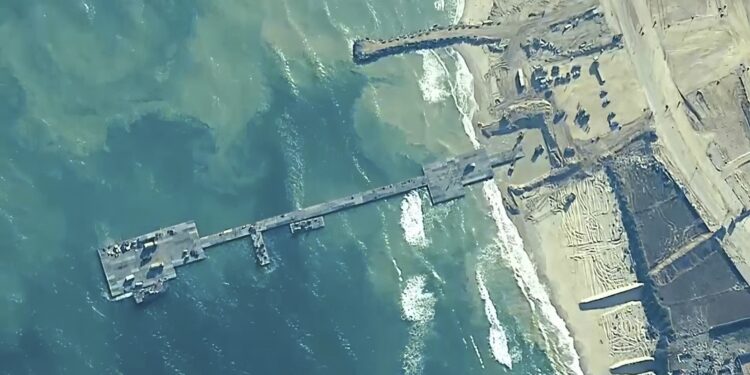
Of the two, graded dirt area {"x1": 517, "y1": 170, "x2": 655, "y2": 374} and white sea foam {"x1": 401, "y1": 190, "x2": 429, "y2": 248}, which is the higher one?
white sea foam {"x1": 401, "y1": 190, "x2": 429, "y2": 248}

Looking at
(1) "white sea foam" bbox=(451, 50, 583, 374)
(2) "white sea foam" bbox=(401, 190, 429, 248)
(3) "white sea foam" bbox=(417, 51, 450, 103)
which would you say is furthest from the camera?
(3) "white sea foam" bbox=(417, 51, 450, 103)

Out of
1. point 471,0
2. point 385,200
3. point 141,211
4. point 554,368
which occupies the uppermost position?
point 471,0

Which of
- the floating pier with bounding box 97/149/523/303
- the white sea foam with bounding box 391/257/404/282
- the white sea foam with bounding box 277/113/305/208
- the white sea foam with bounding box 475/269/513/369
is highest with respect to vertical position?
the white sea foam with bounding box 277/113/305/208

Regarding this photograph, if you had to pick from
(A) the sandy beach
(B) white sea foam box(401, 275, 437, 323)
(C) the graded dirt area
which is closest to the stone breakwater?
(A) the sandy beach

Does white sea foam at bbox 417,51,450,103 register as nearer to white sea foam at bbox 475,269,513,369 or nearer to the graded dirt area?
the graded dirt area

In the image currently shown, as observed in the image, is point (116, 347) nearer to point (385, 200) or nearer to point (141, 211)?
point (141, 211)

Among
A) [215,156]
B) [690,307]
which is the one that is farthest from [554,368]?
[215,156]

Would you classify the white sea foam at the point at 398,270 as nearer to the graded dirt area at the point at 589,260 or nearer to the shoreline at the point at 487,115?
the shoreline at the point at 487,115
